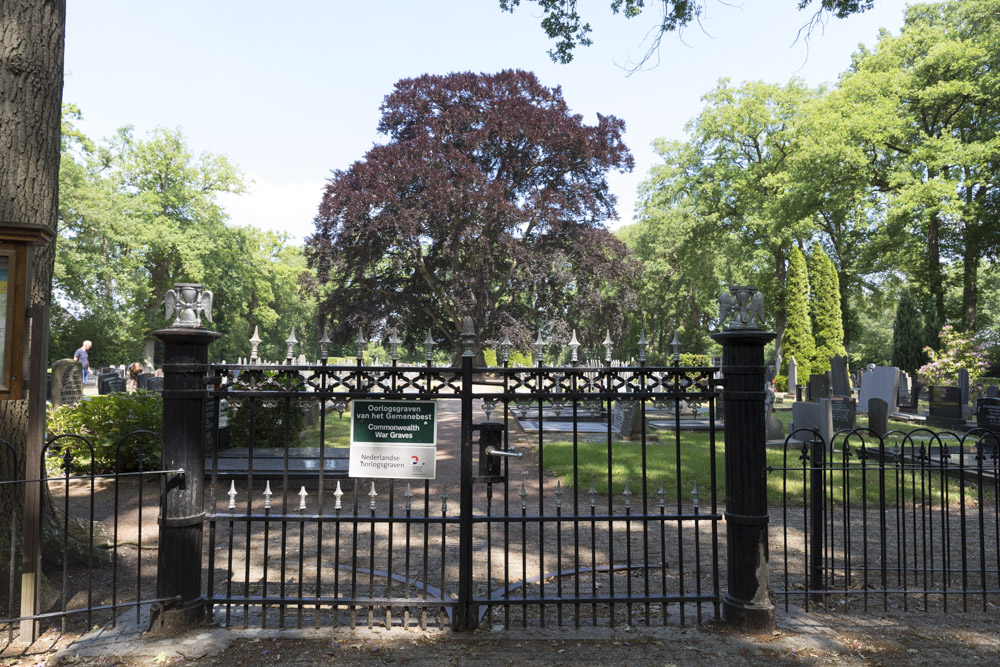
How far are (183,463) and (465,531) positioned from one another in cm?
184

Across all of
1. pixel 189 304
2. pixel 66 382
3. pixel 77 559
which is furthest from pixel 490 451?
pixel 66 382

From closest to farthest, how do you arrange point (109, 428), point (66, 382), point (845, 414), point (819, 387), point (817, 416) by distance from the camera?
point (109, 428), point (817, 416), point (845, 414), point (66, 382), point (819, 387)

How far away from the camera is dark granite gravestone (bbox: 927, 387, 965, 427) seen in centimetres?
1662

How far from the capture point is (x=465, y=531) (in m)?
4.00

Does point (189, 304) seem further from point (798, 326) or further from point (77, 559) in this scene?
point (798, 326)

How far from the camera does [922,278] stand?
91.7 feet

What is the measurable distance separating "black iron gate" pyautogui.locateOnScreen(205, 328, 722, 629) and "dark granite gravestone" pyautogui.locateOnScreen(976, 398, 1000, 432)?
24.6ft

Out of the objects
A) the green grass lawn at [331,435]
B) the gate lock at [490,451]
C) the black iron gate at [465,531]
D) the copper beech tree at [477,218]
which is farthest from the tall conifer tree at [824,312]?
the gate lock at [490,451]

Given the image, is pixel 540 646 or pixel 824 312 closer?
pixel 540 646

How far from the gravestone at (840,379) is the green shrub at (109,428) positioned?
21087mm

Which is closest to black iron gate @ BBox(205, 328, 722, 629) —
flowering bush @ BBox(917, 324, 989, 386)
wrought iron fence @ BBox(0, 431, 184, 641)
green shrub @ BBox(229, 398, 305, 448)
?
wrought iron fence @ BBox(0, 431, 184, 641)

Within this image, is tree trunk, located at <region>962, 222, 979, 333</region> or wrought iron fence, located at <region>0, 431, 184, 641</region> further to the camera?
tree trunk, located at <region>962, 222, 979, 333</region>

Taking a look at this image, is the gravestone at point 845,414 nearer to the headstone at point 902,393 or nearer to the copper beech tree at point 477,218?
the headstone at point 902,393

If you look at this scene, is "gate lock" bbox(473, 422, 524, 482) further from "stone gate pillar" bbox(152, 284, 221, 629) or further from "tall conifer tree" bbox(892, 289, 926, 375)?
"tall conifer tree" bbox(892, 289, 926, 375)
